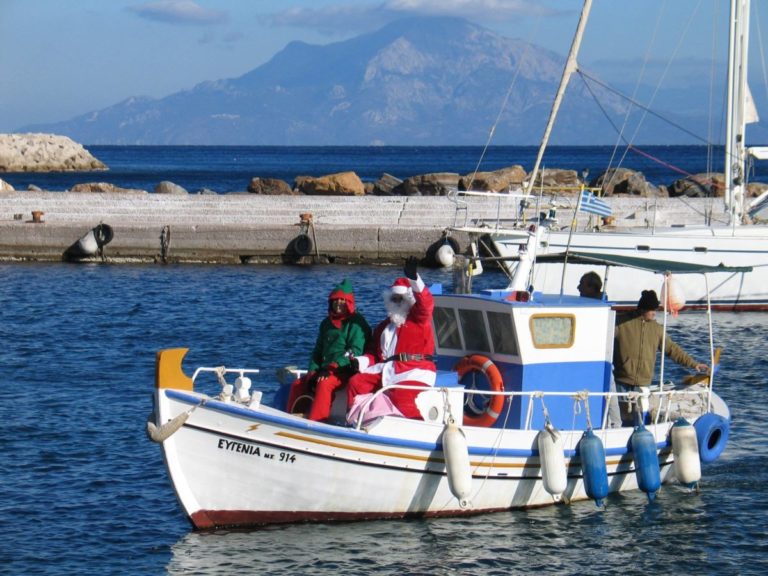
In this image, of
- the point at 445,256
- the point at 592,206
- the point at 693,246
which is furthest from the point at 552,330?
the point at 445,256

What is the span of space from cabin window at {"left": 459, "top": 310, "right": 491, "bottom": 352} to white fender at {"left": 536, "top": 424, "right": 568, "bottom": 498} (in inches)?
60.7

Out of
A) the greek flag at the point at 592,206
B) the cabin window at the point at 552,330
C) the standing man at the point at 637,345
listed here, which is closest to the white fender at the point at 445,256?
the greek flag at the point at 592,206

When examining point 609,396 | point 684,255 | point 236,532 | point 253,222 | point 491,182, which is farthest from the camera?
point 491,182

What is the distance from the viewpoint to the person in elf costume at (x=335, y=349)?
1432 centimetres

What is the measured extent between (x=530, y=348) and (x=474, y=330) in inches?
30.9

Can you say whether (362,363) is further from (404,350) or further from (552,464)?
(552,464)

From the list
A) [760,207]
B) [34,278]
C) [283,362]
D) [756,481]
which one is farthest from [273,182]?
[756,481]

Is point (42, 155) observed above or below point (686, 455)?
above

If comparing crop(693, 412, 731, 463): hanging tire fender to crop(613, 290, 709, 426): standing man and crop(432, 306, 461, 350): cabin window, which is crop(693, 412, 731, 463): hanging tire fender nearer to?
crop(613, 290, 709, 426): standing man

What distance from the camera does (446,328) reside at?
15.8 metres

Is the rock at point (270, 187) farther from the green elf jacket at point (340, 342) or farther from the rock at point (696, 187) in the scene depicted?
the green elf jacket at point (340, 342)

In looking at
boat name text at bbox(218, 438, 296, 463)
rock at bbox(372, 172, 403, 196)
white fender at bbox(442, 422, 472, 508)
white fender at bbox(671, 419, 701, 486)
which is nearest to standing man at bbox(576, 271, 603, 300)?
white fender at bbox(671, 419, 701, 486)

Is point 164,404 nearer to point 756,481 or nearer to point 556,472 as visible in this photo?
point 556,472

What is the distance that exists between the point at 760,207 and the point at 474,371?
2208 cm
